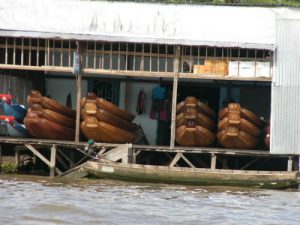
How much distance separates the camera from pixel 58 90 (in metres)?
24.8

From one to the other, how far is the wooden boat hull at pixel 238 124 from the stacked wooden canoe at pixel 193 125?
0.52 meters

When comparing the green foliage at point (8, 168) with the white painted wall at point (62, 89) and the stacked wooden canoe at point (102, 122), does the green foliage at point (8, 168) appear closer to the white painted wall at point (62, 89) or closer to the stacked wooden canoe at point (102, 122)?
the stacked wooden canoe at point (102, 122)

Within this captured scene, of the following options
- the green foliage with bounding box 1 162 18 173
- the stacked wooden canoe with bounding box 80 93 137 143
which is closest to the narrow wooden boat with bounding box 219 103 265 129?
the stacked wooden canoe with bounding box 80 93 137 143

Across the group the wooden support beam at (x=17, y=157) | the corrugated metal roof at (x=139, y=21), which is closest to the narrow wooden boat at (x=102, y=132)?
the wooden support beam at (x=17, y=157)

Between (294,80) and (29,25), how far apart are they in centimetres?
773

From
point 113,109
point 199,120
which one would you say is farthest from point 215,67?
point 113,109

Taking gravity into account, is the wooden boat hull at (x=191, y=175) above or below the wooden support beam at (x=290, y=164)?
below

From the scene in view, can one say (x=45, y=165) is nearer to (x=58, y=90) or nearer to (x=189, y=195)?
(x=58, y=90)

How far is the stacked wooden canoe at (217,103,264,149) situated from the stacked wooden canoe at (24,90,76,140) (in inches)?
177

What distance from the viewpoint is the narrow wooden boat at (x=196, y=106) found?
72.3 feet

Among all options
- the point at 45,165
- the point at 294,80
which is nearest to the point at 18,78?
the point at 45,165

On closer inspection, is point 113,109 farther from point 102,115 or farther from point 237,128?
point 237,128

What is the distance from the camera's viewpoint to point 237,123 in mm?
21484

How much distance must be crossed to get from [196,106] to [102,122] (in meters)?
2.80
